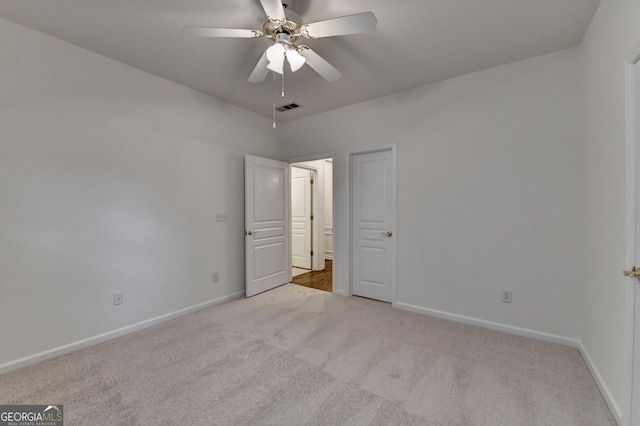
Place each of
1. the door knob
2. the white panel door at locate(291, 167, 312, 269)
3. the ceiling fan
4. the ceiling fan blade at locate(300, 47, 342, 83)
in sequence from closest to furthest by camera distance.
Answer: the door knob < the ceiling fan < the ceiling fan blade at locate(300, 47, 342, 83) < the white panel door at locate(291, 167, 312, 269)

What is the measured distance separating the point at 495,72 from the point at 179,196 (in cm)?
376

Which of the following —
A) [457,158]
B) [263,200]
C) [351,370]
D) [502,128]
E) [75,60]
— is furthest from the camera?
[263,200]

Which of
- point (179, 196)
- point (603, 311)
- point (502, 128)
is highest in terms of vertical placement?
point (502, 128)

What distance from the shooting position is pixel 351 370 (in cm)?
202

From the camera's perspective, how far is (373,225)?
11.9ft

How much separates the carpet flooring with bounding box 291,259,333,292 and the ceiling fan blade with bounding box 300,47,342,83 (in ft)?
10.0

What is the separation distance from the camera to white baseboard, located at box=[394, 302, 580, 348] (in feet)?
7.84

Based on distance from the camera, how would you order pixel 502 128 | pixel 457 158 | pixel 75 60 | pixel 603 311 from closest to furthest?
pixel 603 311, pixel 75 60, pixel 502 128, pixel 457 158

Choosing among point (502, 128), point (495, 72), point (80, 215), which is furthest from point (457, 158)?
point (80, 215)

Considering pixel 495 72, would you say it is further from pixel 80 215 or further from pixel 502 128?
pixel 80 215

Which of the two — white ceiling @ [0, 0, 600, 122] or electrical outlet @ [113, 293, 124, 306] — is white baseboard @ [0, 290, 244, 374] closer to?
electrical outlet @ [113, 293, 124, 306]

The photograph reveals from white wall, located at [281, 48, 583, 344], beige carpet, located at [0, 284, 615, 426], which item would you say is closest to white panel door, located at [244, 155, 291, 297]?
beige carpet, located at [0, 284, 615, 426]

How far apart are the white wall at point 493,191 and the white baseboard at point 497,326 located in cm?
2

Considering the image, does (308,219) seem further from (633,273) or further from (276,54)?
(633,273)
